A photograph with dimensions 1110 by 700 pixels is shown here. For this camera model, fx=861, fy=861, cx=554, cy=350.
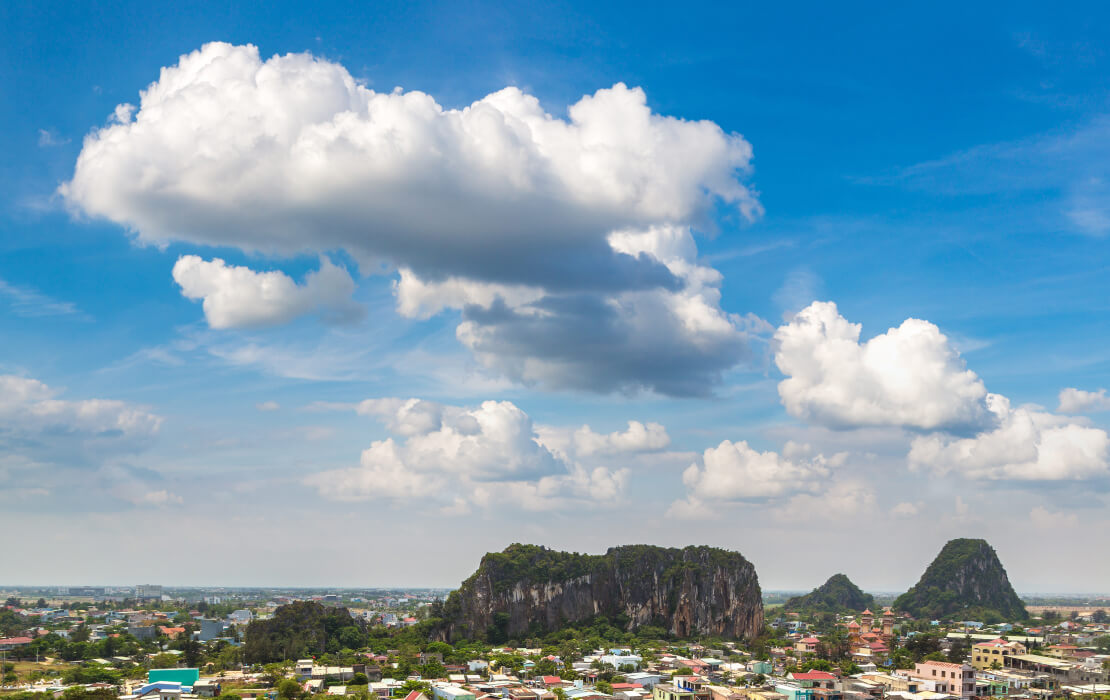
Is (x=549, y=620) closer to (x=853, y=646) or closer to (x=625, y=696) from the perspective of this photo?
(x=853, y=646)

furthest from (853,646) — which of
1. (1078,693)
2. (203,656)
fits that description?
(203,656)

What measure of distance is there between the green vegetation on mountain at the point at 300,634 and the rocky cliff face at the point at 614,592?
16.6m

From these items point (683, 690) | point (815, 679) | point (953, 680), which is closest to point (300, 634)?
point (683, 690)

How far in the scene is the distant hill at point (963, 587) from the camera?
17862cm

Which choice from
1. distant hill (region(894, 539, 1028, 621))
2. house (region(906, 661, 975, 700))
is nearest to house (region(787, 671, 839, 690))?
house (region(906, 661, 975, 700))

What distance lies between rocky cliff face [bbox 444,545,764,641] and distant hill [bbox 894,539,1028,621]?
215 ft

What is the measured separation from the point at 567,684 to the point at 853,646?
46.3 m

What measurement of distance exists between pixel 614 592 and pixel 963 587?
95.6 meters

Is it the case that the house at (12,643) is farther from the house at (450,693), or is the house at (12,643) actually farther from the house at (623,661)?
the house at (623,661)

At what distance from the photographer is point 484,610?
117188 millimetres

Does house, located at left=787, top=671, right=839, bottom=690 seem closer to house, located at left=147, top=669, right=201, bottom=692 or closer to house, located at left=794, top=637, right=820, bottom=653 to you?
house, located at left=794, top=637, right=820, bottom=653

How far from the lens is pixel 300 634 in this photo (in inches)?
3819

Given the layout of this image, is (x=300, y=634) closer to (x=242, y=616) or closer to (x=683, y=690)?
(x=683, y=690)

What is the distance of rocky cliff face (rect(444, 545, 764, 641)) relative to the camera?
11850cm
